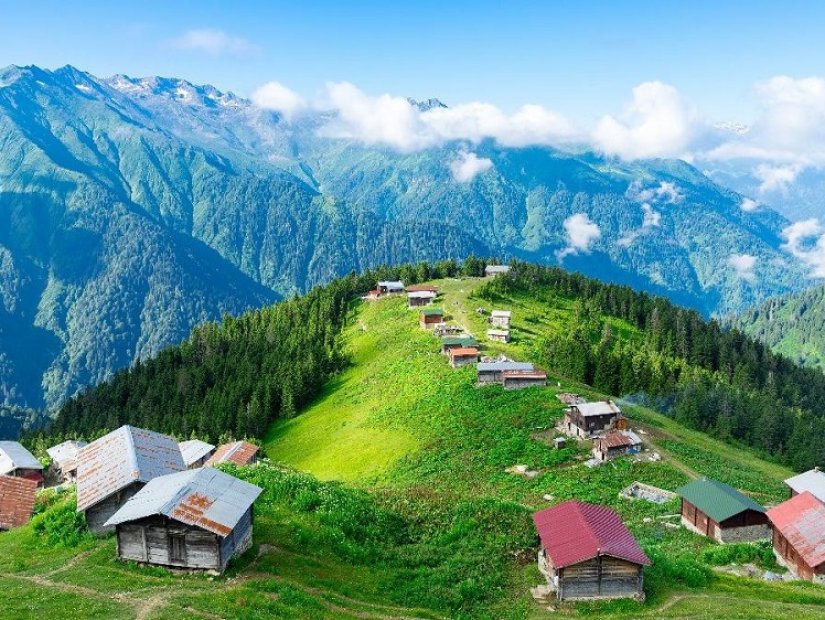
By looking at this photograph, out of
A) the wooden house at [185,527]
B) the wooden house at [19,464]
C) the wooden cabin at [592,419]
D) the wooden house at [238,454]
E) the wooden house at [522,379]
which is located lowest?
the wooden house at [19,464]

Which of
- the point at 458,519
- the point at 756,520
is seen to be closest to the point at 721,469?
the point at 756,520

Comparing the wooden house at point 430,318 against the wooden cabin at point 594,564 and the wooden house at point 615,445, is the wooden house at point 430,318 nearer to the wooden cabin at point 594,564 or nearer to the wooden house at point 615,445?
the wooden house at point 615,445

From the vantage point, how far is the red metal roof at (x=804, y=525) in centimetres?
5012

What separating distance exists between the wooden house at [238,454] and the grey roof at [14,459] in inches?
1061

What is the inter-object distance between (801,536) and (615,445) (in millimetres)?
26041

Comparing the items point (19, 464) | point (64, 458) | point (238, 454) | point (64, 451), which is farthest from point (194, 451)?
point (64, 451)

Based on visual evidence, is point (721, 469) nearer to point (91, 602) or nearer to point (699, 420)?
point (699, 420)

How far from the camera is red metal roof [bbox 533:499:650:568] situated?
1567 inches

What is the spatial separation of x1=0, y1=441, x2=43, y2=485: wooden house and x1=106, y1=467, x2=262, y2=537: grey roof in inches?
2483

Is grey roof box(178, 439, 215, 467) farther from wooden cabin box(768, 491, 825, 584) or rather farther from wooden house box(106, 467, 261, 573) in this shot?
wooden cabin box(768, 491, 825, 584)

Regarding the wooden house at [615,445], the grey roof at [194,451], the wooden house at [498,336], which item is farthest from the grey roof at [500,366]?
the grey roof at [194,451]

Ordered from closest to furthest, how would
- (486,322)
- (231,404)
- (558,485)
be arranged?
(558,485) < (231,404) < (486,322)

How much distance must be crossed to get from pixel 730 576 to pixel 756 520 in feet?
47.2

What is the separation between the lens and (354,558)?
140 feet
